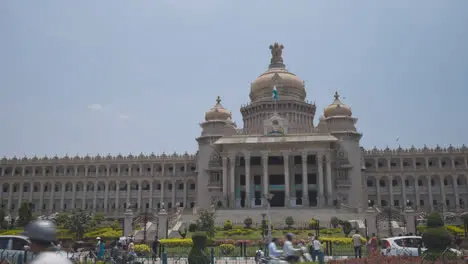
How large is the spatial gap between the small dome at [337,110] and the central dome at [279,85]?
18.5 ft

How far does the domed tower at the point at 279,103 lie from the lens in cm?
7000

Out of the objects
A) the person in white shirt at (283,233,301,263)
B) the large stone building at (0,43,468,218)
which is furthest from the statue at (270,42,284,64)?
the person in white shirt at (283,233,301,263)

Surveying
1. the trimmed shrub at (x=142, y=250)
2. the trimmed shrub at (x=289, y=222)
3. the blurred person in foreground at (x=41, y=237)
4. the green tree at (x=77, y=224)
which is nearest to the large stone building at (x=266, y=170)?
the trimmed shrub at (x=289, y=222)

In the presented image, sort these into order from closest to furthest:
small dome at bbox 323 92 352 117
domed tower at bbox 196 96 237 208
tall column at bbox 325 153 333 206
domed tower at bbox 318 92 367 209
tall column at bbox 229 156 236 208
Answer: tall column at bbox 325 153 333 206
tall column at bbox 229 156 236 208
domed tower at bbox 318 92 367 209
domed tower at bbox 196 96 237 208
small dome at bbox 323 92 352 117

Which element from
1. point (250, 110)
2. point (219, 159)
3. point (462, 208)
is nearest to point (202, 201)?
point (219, 159)

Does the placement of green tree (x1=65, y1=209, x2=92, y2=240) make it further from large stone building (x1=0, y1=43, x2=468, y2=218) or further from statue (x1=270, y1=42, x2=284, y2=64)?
statue (x1=270, y1=42, x2=284, y2=64)

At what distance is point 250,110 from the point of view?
7288cm

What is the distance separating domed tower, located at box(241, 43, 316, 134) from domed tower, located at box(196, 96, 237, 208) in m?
3.85

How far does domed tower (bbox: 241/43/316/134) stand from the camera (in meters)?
70.0

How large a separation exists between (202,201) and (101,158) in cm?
2394

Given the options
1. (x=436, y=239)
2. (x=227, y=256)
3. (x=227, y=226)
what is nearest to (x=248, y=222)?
(x=227, y=226)

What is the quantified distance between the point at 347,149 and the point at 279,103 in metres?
12.5

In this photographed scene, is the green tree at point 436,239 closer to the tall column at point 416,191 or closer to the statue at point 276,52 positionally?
the tall column at point 416,191

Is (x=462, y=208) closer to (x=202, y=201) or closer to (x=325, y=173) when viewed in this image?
(x=325, y=173)
